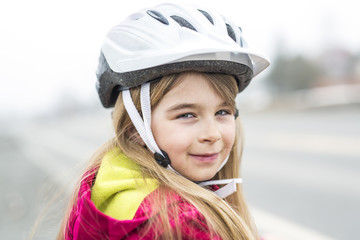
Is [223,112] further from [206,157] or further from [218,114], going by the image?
[206,157]

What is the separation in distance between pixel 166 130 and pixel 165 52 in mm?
383

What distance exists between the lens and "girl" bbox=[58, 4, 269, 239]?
1601 millimetres

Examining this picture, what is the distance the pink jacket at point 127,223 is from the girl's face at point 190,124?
0.36 m

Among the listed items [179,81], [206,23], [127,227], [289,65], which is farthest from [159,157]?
[289,65]

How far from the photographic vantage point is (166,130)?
6.48ft

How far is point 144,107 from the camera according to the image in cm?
198

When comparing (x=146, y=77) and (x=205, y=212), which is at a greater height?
(x=146, y=77)

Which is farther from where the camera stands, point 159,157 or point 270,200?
point 270,200

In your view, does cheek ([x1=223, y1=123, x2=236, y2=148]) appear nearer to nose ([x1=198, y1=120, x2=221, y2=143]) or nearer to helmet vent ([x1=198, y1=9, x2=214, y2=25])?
nose ([x1=198, y1=120, x2=221, y2=143])

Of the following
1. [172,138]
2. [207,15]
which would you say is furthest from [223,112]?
[207,15]

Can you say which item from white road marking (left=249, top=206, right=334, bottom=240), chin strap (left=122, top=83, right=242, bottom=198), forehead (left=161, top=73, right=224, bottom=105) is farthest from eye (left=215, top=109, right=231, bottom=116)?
white road marking (left=249, top=206, right=334, bottom=240)

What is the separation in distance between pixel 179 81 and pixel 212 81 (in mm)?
176

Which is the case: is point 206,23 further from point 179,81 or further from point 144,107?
point 144,107

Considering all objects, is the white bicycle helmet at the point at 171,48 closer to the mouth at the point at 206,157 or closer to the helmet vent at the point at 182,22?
the helmet vent at the point at 182,22
